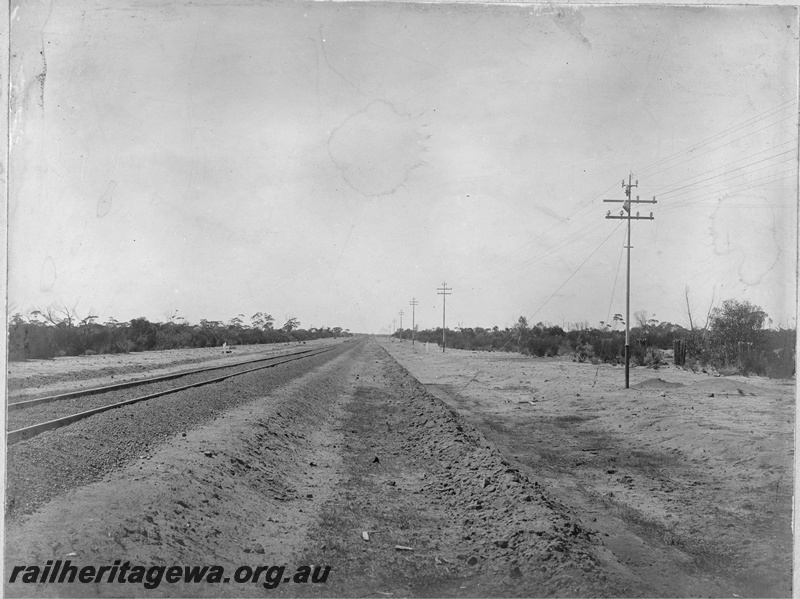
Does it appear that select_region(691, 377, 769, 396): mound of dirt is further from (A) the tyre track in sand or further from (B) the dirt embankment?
(A) the tyre track in sand

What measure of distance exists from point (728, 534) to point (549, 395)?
49.0 ft

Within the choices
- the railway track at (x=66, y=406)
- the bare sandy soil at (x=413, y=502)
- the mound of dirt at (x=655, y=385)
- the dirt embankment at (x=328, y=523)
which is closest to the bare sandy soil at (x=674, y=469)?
the bare sandy soil at (x=413, y=502)

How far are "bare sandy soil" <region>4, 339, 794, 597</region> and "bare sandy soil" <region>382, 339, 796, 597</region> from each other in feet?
0.14

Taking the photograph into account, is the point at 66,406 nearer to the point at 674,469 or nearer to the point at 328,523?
the point at 328,523

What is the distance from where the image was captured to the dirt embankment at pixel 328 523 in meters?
5.27

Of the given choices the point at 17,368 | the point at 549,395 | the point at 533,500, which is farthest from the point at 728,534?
the point at 17,368

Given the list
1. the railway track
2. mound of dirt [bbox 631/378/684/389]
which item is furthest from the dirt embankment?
mound of dirt [bbox 631/378/684/389]

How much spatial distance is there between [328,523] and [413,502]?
1.54 meters

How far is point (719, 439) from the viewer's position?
1143 cm

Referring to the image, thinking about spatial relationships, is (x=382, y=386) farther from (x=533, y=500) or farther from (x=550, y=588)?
(x=550, y=588)

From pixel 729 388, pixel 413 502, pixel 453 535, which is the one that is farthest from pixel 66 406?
pixel 729 388

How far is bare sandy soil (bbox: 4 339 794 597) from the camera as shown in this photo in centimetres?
544

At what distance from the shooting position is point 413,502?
26.7 ft

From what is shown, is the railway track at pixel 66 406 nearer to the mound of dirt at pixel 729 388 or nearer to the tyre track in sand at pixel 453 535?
the tyre track in sand at pixel 453 535
